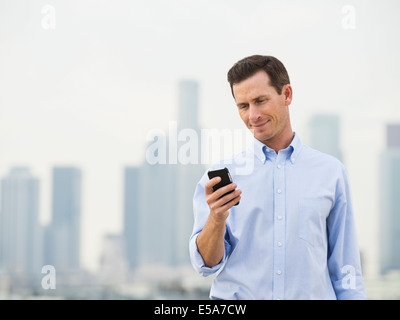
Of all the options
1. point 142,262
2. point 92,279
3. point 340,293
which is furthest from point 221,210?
point 142,262

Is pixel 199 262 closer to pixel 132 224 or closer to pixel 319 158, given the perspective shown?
pixel 319 158

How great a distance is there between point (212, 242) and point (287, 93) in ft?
2.14

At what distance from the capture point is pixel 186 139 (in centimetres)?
266

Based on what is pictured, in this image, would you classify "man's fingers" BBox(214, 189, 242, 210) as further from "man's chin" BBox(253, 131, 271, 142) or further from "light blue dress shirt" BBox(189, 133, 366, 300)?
"man's chin" BBox(253, 131, 271, 142)

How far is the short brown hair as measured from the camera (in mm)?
2217

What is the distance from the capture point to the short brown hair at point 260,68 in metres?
2.22

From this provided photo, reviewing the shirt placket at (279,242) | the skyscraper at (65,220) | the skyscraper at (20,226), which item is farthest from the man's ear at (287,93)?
the skyscraper at (65,220)

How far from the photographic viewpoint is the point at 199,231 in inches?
86.1

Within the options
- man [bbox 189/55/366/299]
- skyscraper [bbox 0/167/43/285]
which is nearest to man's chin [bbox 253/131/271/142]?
man [bbox 189/55/366/299]

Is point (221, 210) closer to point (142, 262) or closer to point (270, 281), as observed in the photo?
point (270, 281)

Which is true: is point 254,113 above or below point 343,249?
above

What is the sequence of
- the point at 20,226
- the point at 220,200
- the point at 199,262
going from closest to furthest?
the point at 220,200 < the point at 199,262 < the point at 20,226

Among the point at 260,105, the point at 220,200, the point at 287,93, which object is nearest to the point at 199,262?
the point at 220,200
